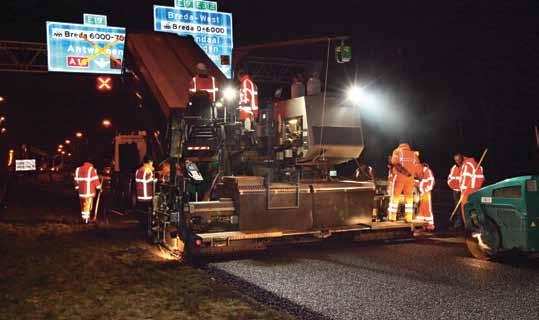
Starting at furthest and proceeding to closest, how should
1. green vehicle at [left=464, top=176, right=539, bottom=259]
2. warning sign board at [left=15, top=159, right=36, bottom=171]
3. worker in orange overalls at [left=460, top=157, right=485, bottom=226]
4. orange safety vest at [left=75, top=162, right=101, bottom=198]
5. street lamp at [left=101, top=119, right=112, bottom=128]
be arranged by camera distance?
warning sign board at [left=15, top=159, right=36, bottom=171] < street lamp at [left=101, top=119, right=112, bottom=128] < orange safety vest at [left=75, top=162, right=101, bottom=198] < worker in orange overalls at [left=460, top=157, right=485, bottom=226] < green vehicle at [left=464, top=176, right=539, bottom=259]

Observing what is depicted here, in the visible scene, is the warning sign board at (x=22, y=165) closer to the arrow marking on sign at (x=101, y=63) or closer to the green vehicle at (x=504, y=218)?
the arrow marking on sign at (x=101, y=63)

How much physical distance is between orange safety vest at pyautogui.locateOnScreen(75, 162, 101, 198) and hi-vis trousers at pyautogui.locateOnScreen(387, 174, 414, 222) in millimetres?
6802

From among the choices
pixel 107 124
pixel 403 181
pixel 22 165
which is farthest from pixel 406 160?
pixel 22 165

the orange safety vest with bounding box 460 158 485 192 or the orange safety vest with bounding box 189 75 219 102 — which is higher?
the orange safety vest with bounding box 189 75 219 102

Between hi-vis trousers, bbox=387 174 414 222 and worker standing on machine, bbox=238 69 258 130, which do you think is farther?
hi-vis trousers, bbox=387 174 414 222

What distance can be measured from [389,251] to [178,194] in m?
3.39

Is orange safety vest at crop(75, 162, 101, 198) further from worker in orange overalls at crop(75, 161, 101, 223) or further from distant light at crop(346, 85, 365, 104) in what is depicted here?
distant light at crop(346, 85, 365, 104)

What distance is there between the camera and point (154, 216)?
9.19 meters

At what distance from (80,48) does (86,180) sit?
11.4m

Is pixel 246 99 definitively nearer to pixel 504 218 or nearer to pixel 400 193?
pixel 400 193

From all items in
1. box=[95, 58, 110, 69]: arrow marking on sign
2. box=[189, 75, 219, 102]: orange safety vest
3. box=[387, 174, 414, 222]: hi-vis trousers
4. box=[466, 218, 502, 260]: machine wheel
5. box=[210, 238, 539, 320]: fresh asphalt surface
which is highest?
box=[95, 58, 110, 69]: arrow marking on sign

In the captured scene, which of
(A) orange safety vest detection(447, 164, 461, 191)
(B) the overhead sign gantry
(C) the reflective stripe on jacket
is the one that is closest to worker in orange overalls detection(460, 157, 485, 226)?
(C) the reflective stripe on jacket

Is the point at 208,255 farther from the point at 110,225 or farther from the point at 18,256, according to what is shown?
the point at 110,225

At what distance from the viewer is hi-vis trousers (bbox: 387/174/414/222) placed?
Result: 9.23 m
